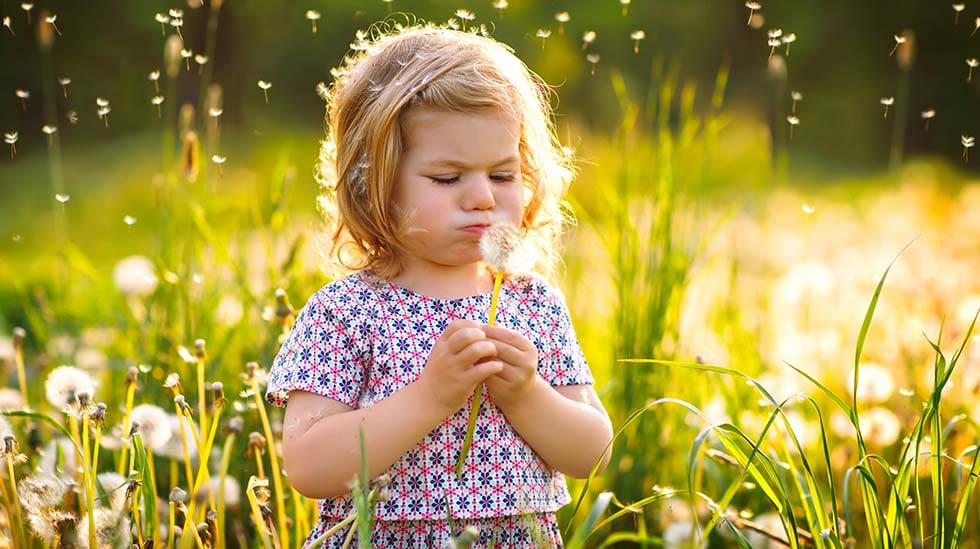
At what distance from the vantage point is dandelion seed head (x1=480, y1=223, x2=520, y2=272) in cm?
161

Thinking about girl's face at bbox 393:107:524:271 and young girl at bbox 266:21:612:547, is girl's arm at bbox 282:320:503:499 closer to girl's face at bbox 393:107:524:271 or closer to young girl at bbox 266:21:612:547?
young girl at bbox 266:21:612:547

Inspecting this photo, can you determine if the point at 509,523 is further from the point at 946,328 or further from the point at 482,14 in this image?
the point at 482,14

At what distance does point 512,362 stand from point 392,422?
0.21 m

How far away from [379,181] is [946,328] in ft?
6.66

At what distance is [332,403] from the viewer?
5.79 ft

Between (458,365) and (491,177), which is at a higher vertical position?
(491,177)

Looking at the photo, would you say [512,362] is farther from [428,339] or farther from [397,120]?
[397,120]

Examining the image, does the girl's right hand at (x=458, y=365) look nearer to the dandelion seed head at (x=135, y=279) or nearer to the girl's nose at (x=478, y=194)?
the girl's nose at (x=478, y=194)

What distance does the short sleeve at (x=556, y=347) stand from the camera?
1.94 metres

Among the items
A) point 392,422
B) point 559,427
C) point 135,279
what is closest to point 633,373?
point 559,427

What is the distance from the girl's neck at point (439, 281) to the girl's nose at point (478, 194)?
170 mm

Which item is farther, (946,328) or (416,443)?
(946,328)

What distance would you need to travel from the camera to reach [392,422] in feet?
5.50

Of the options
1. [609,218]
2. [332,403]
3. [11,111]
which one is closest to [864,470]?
[332,403]
